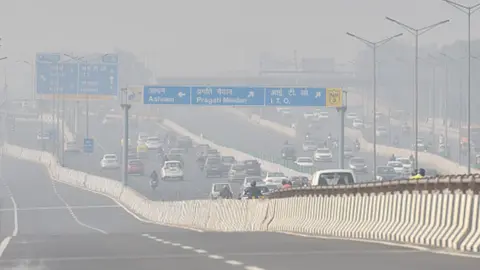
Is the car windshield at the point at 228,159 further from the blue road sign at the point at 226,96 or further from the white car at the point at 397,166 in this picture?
the blue road sign at the point at 226,96

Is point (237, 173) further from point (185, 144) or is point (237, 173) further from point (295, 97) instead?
point (185, 144)

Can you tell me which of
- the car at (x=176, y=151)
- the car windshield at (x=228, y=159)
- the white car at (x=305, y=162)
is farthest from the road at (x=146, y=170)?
the white car at (x=305, y=162)

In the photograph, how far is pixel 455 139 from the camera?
7013 inches

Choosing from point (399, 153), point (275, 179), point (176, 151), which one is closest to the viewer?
point (275, 179)

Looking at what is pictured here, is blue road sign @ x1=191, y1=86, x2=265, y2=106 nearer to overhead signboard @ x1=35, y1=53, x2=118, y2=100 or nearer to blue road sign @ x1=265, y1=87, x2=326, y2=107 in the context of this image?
blue road sign @ x1=265, y1=87, x2=326, y2=107

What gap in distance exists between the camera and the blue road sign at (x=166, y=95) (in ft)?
341

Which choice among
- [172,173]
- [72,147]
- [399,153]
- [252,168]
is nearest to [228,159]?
[172,173]

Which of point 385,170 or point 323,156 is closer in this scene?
point 385,170

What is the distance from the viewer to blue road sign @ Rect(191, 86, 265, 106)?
345 feet

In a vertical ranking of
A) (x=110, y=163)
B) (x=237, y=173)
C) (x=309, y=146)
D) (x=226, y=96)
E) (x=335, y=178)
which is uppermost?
(x=226, y=96)

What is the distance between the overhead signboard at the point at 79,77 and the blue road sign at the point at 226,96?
167 feet

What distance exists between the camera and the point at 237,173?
112875 millimetres

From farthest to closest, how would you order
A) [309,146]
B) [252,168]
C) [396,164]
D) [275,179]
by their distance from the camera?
1. [309,146]
2. [396,164]
3. [252,168]
4. [275,179]

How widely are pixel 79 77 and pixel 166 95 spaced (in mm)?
53487
